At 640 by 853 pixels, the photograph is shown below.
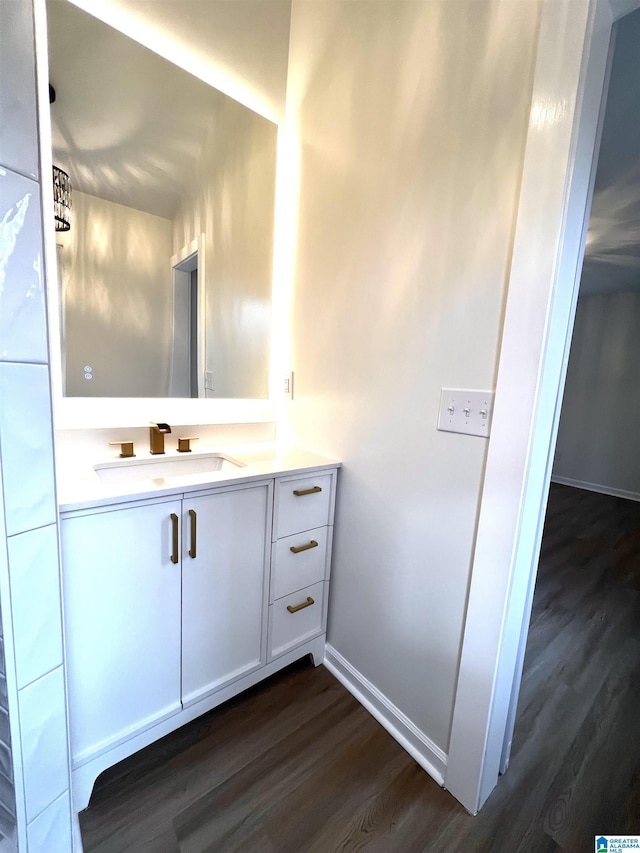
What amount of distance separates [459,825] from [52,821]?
1069 mm

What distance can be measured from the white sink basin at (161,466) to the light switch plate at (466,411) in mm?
763

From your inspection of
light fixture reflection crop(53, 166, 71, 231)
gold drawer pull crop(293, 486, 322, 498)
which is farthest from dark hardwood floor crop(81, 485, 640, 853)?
light fixture reflection crop(53, 166, 71, 231)

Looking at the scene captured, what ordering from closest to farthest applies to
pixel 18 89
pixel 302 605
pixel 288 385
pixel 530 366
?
pixel 18 89 → pixel 530 366 → pixel 302 605 → pixel 288 385

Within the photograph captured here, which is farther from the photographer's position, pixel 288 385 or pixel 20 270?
pixel 288 385

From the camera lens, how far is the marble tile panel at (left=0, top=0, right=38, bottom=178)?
608 millimetres

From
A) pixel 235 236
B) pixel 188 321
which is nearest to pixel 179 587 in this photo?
pixel 188 321

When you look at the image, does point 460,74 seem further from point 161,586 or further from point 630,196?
point 630,196

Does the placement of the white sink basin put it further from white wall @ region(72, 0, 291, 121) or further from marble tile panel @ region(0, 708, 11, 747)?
white wall @ region(72, 0, 291, 121)

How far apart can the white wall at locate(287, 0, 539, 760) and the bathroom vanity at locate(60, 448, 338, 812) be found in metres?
0.21

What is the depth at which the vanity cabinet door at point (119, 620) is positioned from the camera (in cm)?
99

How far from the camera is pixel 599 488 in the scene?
462 centimetres

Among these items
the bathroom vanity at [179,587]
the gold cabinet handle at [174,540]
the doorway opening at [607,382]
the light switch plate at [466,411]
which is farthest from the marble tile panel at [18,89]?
the doorway opening at [607,382]

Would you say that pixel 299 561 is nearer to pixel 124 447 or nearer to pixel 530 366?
pixel 124 447

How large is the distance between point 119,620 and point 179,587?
18 cm
